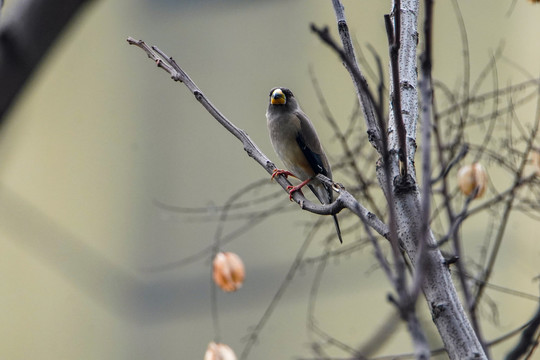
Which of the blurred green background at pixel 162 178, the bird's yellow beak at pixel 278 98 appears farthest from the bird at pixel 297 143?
the blurred green background at pixel 162 178

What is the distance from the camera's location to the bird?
373 cm

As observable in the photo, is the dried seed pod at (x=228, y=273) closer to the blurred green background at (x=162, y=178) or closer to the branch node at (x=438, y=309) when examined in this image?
the branch node at (x=438, y=309)

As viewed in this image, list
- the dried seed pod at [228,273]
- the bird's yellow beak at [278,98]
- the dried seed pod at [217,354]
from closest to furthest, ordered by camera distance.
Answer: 1. the dried seed pod at [217,354]
2. the dried seed pod at [228,273]
3. the bird's yellow beak at [278,98]

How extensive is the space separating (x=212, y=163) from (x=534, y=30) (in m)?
2.96

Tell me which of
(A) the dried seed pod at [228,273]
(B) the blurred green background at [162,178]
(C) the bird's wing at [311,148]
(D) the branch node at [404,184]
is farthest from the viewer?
Result: (B) the blurred green background at [162,178]

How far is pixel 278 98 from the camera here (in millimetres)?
3965

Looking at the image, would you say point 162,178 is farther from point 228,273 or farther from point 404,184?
point 404,184

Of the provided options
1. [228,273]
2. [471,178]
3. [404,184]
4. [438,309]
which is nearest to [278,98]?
[228,273]

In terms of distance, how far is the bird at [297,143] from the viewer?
12.2 ft

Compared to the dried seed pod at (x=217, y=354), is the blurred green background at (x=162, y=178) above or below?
above

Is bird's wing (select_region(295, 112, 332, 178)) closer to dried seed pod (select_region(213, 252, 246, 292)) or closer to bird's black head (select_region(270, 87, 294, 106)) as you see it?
bird's black head (select_region(270, 87, 294, 106))

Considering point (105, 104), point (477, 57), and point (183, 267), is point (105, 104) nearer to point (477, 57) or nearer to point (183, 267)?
point (183, 267)

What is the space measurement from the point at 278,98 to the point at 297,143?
0.92 ft

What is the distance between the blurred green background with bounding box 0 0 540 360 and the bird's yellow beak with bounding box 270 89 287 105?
248 centimetres
